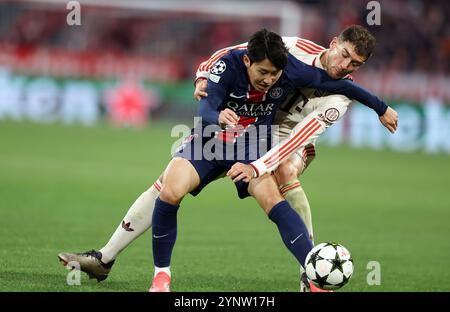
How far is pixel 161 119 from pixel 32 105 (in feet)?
11.5

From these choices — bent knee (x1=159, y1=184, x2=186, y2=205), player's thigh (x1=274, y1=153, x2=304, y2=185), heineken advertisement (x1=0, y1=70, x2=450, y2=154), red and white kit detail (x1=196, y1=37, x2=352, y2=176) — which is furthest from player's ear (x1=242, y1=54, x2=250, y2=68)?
heineken advertisement (x1=0, y1=70, x2=450, y2=154)

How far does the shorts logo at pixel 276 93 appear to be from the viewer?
6.36m

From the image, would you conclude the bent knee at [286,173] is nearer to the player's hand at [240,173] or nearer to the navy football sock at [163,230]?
the player's hand at [240,173]

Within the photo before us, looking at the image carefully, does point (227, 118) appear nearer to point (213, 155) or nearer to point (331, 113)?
point (213, 155)

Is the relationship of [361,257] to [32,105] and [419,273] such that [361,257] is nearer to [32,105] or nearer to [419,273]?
[419,273]

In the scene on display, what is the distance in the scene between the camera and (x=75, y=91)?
23.0 meters

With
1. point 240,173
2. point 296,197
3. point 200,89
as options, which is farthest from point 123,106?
point 240,173

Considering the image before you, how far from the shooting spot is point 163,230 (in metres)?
6.09

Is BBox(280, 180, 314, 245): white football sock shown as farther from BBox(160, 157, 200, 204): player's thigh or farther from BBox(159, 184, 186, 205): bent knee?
BBox(159, 184, 186, 205): bent knee

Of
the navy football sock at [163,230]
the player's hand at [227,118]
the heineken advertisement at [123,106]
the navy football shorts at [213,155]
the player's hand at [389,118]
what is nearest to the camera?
the player's hand at [227,118]

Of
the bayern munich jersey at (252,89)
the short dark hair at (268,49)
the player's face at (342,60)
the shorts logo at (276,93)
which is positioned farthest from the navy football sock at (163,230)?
the player's face at (342,60)

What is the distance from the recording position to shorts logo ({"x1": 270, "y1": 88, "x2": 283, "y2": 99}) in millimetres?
6355

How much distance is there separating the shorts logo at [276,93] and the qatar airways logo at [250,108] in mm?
83

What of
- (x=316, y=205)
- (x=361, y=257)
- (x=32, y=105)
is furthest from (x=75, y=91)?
(x=361, y=257)
